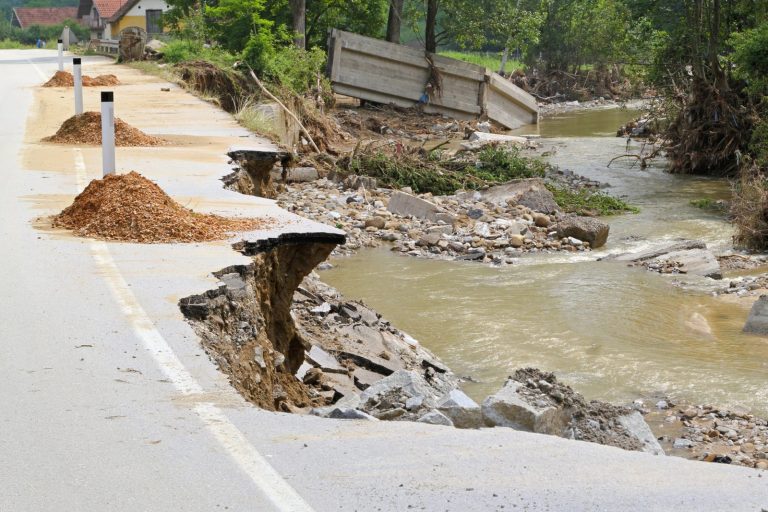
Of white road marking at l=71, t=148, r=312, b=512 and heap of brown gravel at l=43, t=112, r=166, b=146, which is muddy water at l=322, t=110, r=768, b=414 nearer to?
white road marking at l=71, t=148, r=312, b=512

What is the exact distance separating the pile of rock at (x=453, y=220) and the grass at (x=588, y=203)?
545 millimetres

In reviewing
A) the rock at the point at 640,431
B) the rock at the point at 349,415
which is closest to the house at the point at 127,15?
the rock at the point at 640,431

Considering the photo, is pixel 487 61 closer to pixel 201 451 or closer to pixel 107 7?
pixel 107 7

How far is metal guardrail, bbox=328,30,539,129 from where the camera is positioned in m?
34.6

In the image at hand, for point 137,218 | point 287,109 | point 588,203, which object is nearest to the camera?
point 137,218

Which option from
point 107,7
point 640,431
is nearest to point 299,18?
point 640,431

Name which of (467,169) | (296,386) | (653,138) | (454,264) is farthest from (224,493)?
(653,138)

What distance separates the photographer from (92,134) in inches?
710

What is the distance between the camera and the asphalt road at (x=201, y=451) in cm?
506

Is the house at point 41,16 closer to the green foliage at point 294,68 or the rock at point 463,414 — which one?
the green foliage at point 294,68

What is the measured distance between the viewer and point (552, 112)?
156 feet

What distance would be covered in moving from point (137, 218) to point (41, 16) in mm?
104588

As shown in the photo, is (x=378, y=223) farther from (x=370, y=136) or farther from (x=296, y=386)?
(x=370, y=136)

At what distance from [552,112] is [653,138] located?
1929cm
